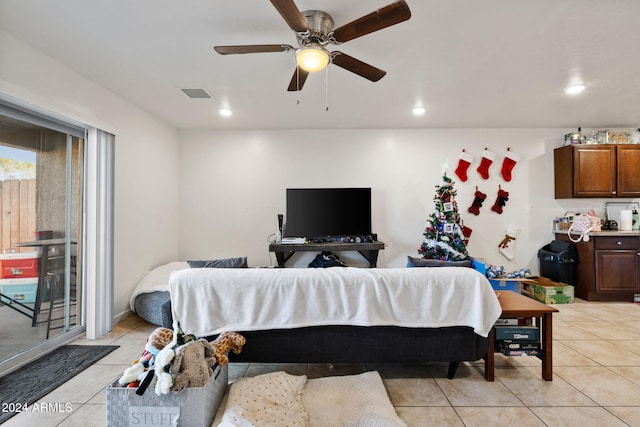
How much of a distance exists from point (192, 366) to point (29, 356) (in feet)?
6.02

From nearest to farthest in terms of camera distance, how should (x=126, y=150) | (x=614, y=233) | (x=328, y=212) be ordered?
(x=126, y=150)
(x=614, y=233)
(x=328, y=212)

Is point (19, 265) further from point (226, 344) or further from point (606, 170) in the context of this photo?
point (606, 170)

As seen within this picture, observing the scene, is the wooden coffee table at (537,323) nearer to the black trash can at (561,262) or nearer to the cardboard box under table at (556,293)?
the cardboard box under table at (556,293)

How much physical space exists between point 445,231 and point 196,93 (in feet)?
11.2

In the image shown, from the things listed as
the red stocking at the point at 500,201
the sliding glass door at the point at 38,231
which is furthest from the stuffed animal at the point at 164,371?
the red stocking at the point at 500,201

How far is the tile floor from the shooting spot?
5.34ft

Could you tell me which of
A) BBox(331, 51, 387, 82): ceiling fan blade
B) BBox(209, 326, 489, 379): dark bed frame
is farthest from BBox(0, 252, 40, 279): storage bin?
BBox(331, 51, 387, 82): ceiling fan blade

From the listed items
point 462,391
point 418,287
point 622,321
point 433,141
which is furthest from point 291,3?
point 622,321

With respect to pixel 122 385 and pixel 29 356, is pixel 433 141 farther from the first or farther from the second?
pixel 29 356

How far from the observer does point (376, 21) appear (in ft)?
5.06

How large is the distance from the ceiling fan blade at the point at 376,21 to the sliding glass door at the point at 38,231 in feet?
7.92

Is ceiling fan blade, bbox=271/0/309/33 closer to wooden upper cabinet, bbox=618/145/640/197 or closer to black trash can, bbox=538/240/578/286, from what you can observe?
black trash can, bbox=538/240/578/286

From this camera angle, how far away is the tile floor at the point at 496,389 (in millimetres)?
1629

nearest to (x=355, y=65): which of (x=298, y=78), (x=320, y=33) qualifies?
(x=320, y=33)
